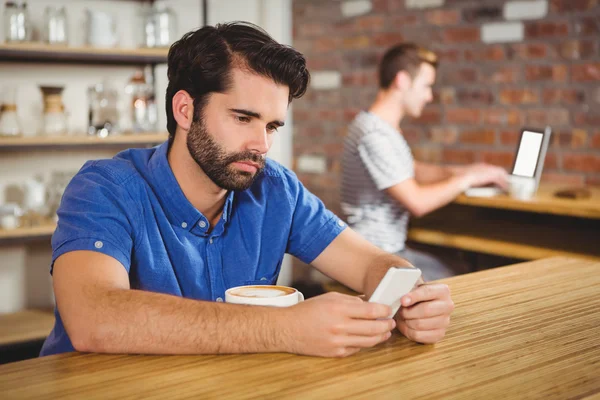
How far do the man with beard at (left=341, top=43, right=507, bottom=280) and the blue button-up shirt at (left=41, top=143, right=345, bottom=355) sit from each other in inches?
47.1

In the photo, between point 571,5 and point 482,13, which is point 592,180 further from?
point 482,13

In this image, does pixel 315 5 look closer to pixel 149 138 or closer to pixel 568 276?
pixel 149 138

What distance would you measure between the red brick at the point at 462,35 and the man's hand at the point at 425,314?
2.58 meters

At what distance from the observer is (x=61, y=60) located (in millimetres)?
3311

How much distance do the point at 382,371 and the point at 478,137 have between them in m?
2.72

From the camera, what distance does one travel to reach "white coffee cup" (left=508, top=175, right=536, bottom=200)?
273 centimetres

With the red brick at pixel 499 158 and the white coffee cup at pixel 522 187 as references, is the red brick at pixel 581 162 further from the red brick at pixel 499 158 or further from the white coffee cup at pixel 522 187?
the white coffee cup at pixel 522 187

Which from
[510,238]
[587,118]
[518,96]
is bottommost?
[510,238]

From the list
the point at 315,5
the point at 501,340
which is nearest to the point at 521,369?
the point at 501,340

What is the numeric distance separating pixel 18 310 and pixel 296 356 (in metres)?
2.62

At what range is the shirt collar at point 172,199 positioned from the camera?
1461 mm

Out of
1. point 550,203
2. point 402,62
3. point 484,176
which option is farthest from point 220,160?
point 402,62

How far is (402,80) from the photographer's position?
3107mm

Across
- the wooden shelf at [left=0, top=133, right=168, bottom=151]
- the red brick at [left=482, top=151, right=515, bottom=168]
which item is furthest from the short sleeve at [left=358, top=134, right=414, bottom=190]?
the wooden shelf at [left=0, top=133, right=168, bottom=151]
